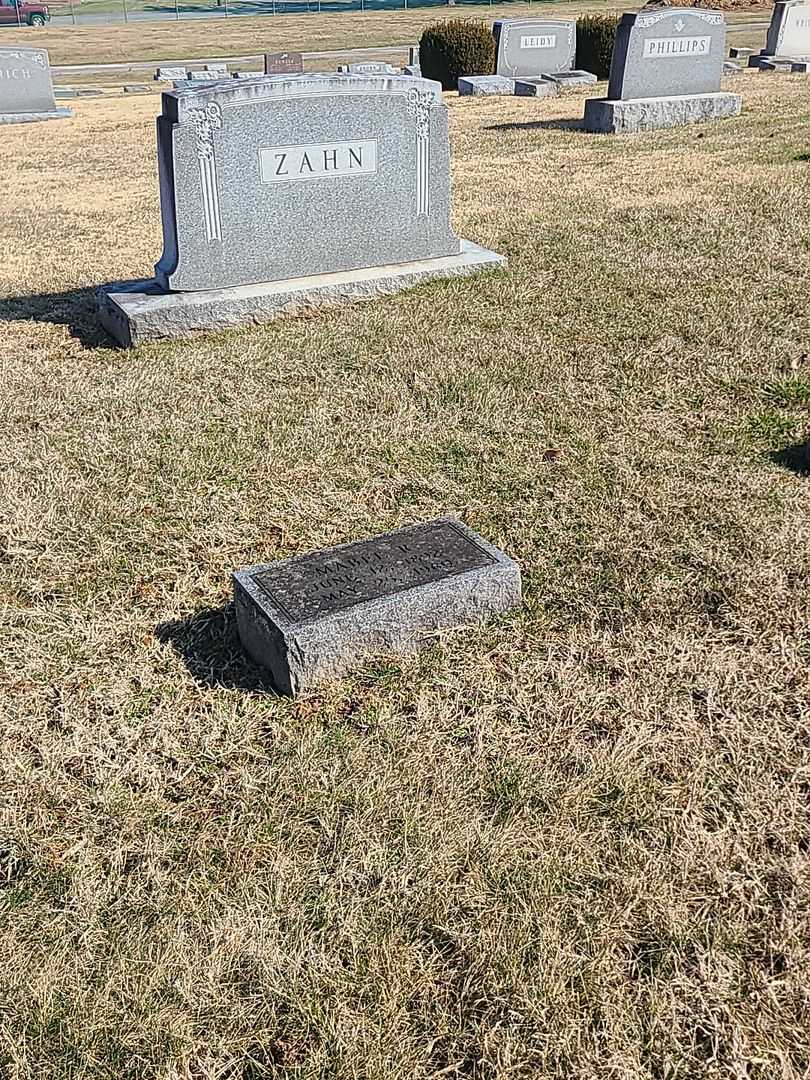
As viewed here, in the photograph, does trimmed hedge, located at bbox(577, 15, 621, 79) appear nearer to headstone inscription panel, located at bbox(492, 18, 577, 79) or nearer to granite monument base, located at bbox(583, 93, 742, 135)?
headstone inscription panel, located at bbox(492, 18, 577, 79)

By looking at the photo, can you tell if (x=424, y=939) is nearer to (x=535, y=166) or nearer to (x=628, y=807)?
(x=628, y=807)

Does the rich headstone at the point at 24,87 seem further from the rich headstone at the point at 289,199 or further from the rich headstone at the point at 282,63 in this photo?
the rich headstone at the point at 289,199

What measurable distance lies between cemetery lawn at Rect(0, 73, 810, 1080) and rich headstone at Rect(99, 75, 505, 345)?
50cm

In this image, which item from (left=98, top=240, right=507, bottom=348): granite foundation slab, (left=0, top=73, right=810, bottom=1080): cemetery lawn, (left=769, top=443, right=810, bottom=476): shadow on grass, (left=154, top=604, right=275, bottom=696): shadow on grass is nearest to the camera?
(left=0, top=73, right=810, bottom=1080): cemetery lawn

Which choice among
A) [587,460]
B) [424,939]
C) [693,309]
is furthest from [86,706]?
[693,309]

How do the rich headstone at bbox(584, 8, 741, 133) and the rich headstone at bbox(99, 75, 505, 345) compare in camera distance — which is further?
the rich headstone at bbox(584, 8, 741, 133)

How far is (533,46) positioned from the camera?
17.8 meters

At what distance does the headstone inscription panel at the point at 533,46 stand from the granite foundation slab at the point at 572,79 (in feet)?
1.90

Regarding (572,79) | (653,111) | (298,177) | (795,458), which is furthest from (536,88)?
(795,458)

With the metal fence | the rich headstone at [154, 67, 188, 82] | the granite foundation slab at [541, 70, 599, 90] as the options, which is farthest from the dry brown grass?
the granite foundation slab at [541, 70, 599, 90]

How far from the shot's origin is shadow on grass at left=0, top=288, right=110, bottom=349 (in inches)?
242

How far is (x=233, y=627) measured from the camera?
3.18m

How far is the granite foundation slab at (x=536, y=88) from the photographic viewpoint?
648 inches

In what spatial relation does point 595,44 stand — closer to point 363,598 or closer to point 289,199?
point 289,199
